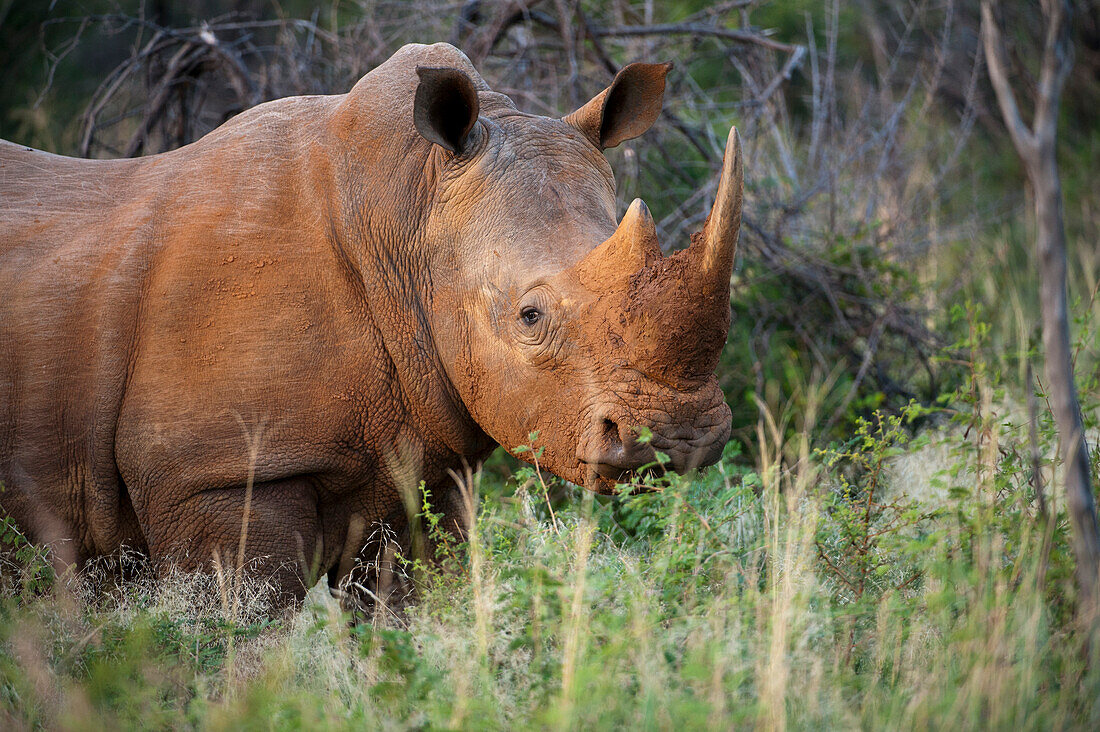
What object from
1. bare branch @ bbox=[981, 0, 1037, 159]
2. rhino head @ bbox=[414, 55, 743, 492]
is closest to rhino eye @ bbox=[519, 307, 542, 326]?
rhino head @ bbox=[414, 55, 743, 492]

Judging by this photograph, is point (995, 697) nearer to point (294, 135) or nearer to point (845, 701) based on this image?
point (845, 701)

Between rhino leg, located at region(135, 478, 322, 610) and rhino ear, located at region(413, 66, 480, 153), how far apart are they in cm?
128

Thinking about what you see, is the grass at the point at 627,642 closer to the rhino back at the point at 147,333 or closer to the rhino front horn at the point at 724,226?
the rhino back at the point at 147,333

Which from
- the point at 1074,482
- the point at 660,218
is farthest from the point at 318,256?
the point at 660,218

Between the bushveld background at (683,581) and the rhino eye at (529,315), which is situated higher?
the rhino eye at (529,315)

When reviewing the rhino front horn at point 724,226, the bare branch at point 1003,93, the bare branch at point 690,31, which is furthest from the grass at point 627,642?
the bare branch at point 690,31

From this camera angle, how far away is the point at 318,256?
12.5ft

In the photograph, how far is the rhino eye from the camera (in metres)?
3.58

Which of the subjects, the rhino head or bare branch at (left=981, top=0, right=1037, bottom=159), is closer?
bare branch at (left=981, top=0, right=1037, bottom=159)

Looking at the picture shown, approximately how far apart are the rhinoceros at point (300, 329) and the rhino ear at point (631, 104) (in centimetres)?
29

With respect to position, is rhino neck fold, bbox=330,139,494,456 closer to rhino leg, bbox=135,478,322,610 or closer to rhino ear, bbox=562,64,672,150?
rhino leg, bbox=135,478,322,610

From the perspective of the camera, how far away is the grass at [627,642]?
109 inches

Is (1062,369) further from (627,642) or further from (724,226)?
(627,642)

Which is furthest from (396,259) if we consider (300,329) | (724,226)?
(724,226)
